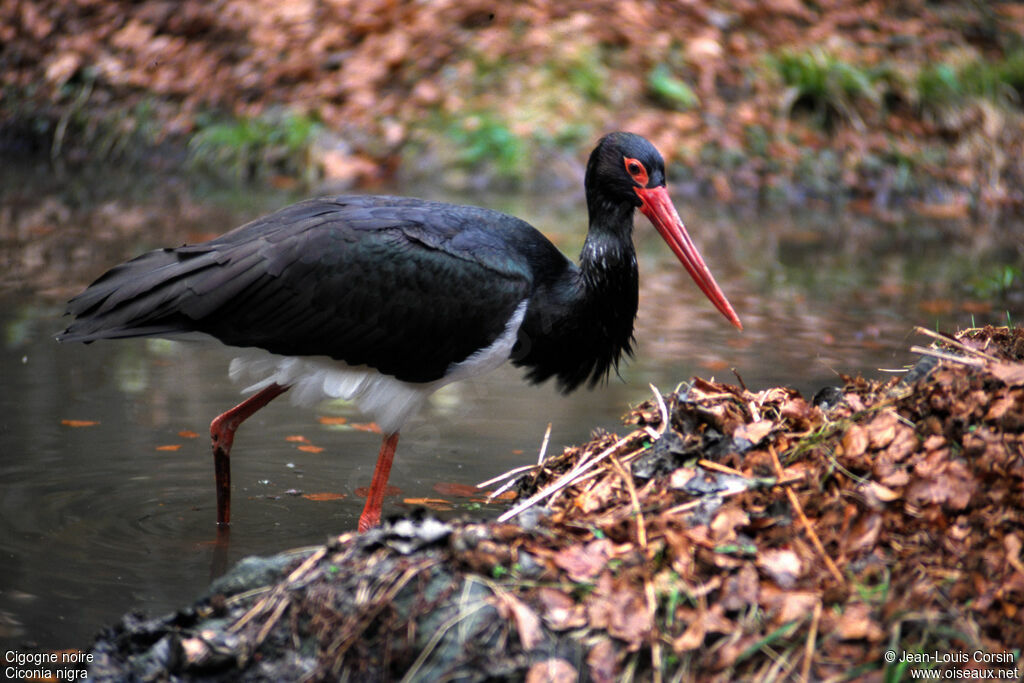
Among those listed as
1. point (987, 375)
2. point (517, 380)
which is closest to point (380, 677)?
point (987, 375)

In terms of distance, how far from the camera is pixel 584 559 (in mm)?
3117

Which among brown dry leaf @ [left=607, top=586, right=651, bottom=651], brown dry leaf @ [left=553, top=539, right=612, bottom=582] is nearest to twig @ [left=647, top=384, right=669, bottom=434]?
brown dry leaf @ [left=553, top=539, right=612, bottom=582]

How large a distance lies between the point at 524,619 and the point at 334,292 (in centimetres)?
186

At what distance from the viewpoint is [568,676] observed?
2842mm

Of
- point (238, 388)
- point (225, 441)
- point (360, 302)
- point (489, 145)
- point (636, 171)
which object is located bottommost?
point (489, 145)

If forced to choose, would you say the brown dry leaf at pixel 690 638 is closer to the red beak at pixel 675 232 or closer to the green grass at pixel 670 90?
the red beak at pixel 675 232

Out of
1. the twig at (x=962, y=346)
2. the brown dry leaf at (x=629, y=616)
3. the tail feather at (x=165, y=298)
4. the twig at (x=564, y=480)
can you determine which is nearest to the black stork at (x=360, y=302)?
the tail feather at (x=165, y=298)

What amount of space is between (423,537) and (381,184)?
27.5 ft

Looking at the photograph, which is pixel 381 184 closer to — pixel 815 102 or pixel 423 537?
pixel 815 102

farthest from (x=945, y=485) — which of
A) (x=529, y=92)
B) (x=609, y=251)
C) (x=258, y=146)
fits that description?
(x=258, y=146)

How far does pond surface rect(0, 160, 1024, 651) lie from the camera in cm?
409

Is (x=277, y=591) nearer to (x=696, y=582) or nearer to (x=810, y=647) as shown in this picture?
(x=696, y=582)

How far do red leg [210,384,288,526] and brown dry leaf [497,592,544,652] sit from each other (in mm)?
1773

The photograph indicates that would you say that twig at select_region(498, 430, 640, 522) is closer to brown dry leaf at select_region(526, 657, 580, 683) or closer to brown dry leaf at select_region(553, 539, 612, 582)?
brown dry leaf at select_region(553, 539, 612, 582)
